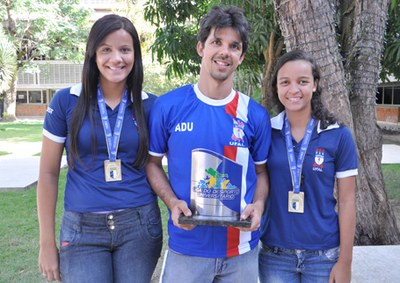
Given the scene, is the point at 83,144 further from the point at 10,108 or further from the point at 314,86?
the point at 10,108

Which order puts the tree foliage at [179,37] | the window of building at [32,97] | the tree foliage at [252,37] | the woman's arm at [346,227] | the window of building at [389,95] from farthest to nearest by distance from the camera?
1. the window of building at [32,97]
2. the window of building at [389,95]
3. the tree foliage at [179,37]
4. the tree foliage at [252,37]
5. the woman's arm at [346,227]

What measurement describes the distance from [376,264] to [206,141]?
2306mm

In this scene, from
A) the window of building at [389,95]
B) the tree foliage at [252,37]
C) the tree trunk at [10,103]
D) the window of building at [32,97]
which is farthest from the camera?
the window of building at [32,97]

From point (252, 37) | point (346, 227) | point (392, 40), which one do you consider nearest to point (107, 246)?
point (346, 227)

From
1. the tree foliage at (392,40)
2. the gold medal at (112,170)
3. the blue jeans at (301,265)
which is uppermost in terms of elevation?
the tree foliage at (392,40)

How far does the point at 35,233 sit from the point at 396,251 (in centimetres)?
408

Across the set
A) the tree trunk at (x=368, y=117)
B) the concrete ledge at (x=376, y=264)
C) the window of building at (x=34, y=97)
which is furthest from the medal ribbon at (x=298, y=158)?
the window of building at (x=34, y=97)

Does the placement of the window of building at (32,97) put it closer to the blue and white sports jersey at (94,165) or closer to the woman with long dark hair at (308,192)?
the blue and white sports jersey at (94,165)

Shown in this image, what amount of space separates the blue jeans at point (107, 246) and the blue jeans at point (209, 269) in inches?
6.5

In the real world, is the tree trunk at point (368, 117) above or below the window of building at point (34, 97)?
below

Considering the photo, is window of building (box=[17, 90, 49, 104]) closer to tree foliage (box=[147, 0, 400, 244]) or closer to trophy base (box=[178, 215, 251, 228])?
tree foliage (box=[147, 0, 400, 244])

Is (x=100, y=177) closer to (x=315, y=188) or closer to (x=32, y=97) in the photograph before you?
(x=315, y=188)

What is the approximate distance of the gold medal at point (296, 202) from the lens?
2.23 metres

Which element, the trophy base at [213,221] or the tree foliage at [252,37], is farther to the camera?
the tree foliage at [252,37]
